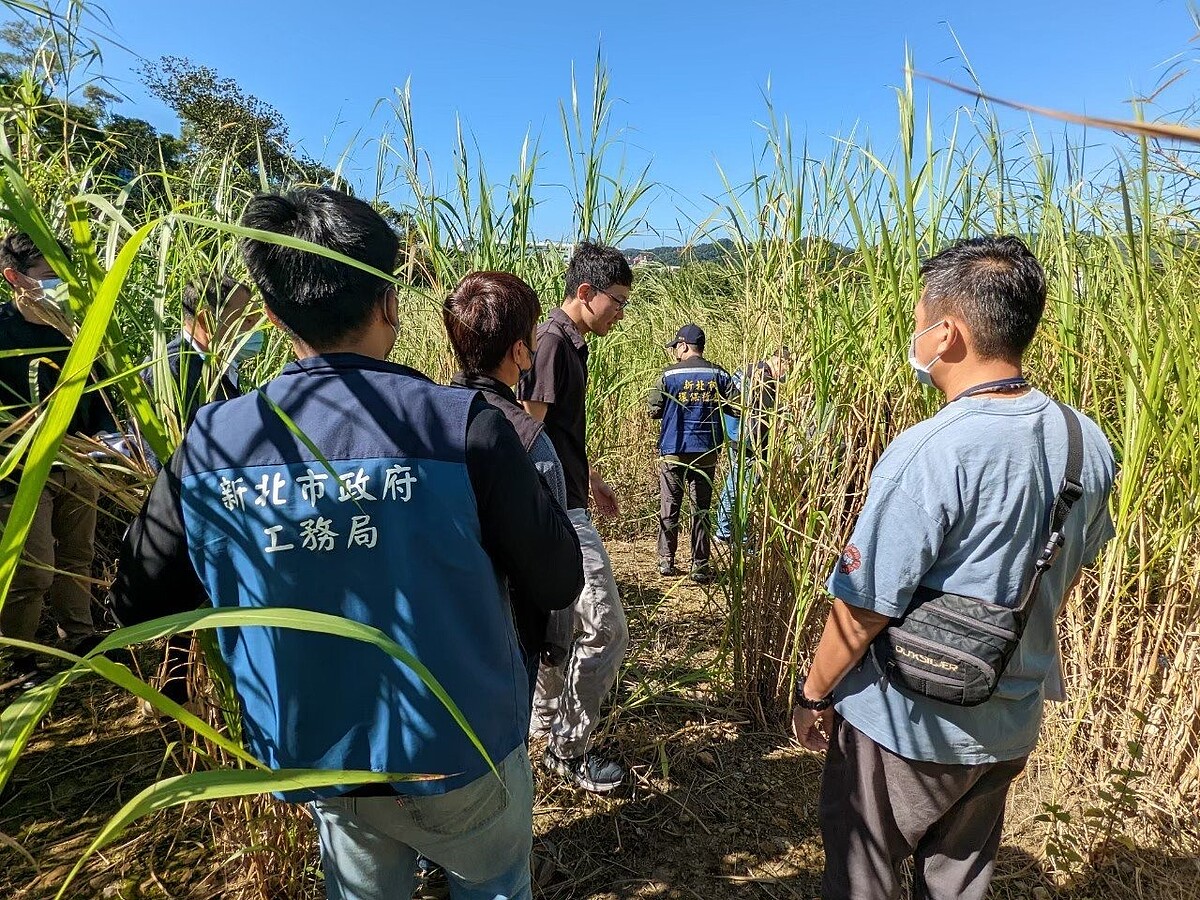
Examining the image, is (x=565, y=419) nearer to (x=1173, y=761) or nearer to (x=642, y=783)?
(x=642, y=783)

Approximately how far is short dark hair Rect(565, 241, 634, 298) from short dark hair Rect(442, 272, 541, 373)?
774mm

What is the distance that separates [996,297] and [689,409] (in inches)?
123

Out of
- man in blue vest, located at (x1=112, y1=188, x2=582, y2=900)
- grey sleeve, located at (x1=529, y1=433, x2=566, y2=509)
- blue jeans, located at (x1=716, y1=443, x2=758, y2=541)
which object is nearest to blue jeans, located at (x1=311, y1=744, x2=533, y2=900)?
man in blue vest, located at (x1=112, y1=188, x2=582, y2=900)

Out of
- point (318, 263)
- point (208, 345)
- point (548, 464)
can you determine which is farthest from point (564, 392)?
point (318, 263)

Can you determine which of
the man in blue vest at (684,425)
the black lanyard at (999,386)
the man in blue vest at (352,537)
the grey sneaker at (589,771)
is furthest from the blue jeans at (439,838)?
the man in blue vest at (684,425)

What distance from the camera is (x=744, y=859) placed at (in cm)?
188

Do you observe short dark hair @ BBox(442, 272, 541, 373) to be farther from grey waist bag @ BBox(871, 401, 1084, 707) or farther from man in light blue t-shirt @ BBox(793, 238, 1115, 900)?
grey waist bag @ BBox(871, 401, 1084, 707)

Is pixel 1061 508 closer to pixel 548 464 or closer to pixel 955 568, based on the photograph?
pixel 955 568

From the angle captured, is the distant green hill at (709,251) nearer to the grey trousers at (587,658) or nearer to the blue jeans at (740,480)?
the blue jeans at (740,480)

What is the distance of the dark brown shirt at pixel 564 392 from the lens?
87.9 inches

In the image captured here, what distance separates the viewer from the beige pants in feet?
7.91

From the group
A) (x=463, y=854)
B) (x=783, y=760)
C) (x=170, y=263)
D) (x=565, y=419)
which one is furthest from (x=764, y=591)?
(x=170, y=263)

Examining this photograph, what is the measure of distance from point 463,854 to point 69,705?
7.18 feet

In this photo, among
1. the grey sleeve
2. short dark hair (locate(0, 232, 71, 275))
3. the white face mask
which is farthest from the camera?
short dark hair (locate(0, 232, 71, 275))
